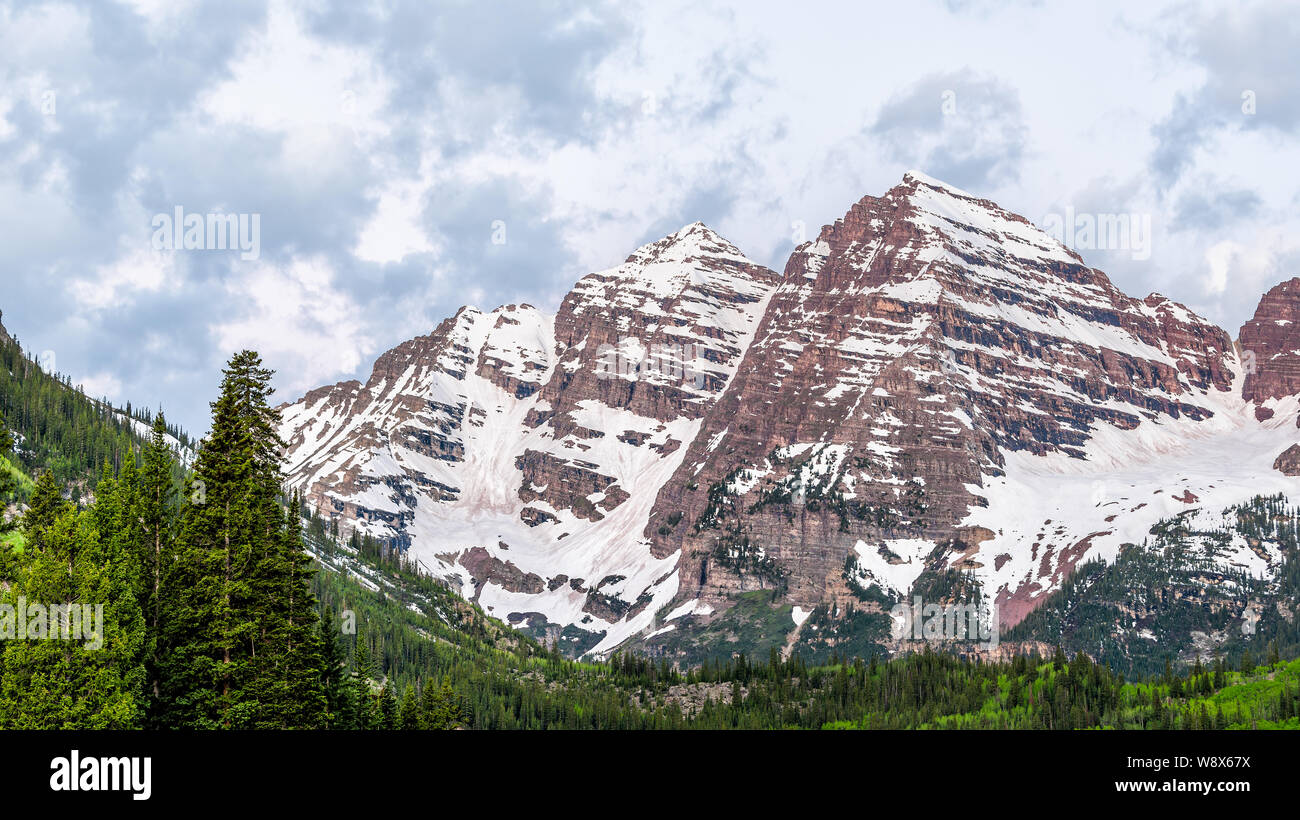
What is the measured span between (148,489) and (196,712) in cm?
2247

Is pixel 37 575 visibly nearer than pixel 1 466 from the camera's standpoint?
Yes
